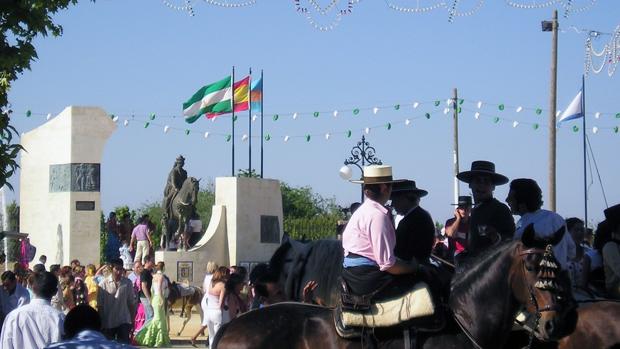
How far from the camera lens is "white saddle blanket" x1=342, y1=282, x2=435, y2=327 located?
26.3 feet

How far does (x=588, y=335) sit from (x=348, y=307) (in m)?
2.45

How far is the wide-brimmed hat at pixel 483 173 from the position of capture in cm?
984

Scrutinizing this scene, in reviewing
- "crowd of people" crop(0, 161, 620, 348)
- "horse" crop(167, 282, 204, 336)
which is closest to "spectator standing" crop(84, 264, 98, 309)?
"horse" crop(167, 282, 204, 336)

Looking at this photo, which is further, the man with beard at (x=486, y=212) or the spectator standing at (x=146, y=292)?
the spectator standing at (x=146, y=292)

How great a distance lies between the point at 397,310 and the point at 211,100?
30.6 m

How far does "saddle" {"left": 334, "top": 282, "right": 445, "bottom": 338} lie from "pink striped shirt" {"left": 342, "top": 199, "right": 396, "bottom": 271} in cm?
30

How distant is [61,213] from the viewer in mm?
31703

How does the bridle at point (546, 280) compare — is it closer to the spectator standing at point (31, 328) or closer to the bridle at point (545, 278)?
the bridle at point (545, 278)

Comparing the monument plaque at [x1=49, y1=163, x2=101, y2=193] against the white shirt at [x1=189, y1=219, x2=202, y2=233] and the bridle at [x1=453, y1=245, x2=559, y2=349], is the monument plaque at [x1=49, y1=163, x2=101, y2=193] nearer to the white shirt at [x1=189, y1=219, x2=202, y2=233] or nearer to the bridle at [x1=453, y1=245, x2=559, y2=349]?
the white shirt at [x1=189, y1=219, x2=202, y2=233]

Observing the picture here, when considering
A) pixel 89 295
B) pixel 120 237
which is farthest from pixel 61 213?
pixel 89 295

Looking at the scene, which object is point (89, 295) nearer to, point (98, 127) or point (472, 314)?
point (98, 127)

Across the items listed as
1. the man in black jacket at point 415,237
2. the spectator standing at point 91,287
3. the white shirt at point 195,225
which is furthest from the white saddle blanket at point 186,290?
the man in black jacket at point 415,237

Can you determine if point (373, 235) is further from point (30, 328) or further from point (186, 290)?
point (186, 290)

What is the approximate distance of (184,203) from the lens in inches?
1305
